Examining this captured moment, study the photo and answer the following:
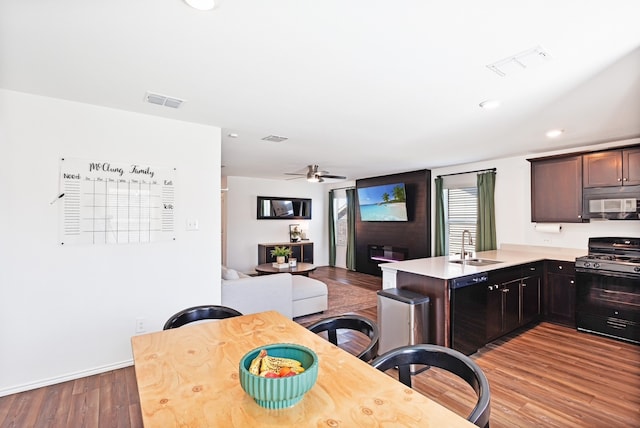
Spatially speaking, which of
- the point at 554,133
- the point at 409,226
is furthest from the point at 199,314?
the point at 409,226

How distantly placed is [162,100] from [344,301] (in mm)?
3998

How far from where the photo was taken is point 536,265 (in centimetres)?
416

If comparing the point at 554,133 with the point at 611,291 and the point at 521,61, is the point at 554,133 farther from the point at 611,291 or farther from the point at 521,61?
the point at 521,61

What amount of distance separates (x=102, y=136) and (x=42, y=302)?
1446 mm

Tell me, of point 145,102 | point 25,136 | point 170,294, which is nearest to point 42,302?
point 170,294

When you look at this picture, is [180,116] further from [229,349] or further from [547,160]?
[547,160]

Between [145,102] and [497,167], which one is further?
[497,167]

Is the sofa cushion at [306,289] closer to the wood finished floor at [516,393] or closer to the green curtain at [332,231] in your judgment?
the wood finished floor at [516,393]

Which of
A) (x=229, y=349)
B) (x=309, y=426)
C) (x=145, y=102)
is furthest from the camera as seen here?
(x=145, y=102)

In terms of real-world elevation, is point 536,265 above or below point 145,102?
below

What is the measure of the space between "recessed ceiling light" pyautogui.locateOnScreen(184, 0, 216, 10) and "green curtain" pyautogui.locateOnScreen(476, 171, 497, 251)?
16.9ft

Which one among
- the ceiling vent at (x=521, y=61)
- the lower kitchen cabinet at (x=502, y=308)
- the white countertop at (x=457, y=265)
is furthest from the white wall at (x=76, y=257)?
the lower kitchen cabinet at (x=502, y=308)

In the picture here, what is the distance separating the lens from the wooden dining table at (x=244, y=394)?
3.24ft

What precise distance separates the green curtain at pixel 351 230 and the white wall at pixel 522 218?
3352 millimetres
